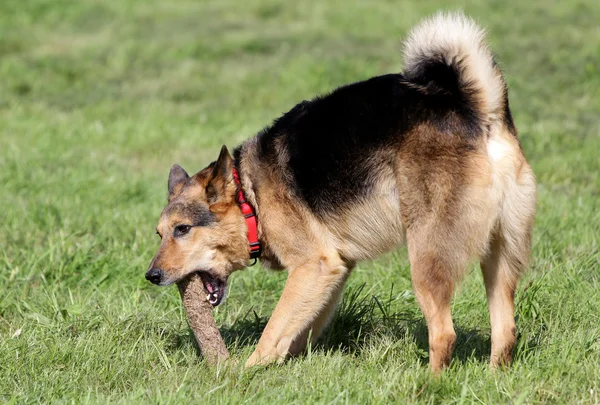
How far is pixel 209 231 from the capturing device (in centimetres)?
467

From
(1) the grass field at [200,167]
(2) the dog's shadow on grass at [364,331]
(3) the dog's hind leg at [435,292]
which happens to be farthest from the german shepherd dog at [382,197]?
(1) the grass field at [200,167]

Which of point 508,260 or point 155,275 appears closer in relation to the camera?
point 508,260

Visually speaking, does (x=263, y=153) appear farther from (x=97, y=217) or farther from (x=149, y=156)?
(x=149, y=156)

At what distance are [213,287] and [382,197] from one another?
1.13m

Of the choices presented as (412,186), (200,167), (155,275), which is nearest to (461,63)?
(412,186)

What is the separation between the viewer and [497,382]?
3.91 m

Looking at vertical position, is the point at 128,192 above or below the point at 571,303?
above

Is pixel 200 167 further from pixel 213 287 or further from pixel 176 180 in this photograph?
pixel 213 287

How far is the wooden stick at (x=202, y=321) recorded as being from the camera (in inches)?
172

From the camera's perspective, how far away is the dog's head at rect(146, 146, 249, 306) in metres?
4.62

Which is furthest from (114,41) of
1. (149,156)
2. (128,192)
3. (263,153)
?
(263,153)

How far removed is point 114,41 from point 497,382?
10.9m

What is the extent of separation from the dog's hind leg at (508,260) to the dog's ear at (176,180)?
1803 millimetres

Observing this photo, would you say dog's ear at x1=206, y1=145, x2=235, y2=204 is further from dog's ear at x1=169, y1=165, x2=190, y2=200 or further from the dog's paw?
the dog's paw
